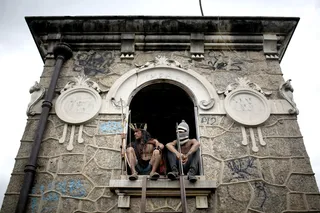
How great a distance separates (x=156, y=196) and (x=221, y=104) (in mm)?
2122

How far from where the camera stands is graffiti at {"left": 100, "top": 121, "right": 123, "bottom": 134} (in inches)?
201

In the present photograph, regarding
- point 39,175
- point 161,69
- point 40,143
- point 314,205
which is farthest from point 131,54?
point 314,205

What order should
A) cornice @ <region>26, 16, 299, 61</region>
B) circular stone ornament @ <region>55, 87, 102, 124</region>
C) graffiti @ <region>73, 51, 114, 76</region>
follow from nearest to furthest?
circular stone ornament @ <region>55, 87, 102, 124</region>, graffiti @ <region>73, 51, 114, 76</region>, cornice @ <region>26, 16, 299, 61</region>

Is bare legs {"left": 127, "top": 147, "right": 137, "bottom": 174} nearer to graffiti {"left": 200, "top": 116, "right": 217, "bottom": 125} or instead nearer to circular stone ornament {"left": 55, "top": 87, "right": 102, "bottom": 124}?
circular stone ornament {"left": 55, "top": 87, "right": 102, "bottom": 124}

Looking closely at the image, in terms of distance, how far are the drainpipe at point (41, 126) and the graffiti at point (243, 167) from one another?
10.3ft

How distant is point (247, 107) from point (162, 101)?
2.65 metres

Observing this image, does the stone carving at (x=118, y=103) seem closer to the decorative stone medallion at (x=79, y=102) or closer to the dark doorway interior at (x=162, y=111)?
the decorative stone medallion at (x=79, y=102)

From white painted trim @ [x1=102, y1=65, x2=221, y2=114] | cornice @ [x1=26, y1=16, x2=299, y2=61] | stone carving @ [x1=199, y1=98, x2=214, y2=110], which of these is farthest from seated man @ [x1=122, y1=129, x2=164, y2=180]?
cornice @ [x1=26, y1=16, x2=299, y2=61]

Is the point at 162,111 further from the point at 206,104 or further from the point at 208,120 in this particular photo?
the point at 208,120

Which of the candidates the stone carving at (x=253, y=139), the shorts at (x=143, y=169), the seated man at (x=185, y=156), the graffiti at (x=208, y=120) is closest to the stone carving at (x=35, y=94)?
the shorts at (x=143, y=169)

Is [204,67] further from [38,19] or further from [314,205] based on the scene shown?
[38,19]

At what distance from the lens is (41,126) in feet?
16.3

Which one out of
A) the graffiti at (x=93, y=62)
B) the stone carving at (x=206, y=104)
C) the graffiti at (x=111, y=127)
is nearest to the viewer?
the graffiti at (x=111, y=127)

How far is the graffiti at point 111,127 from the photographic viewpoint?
5106mm
